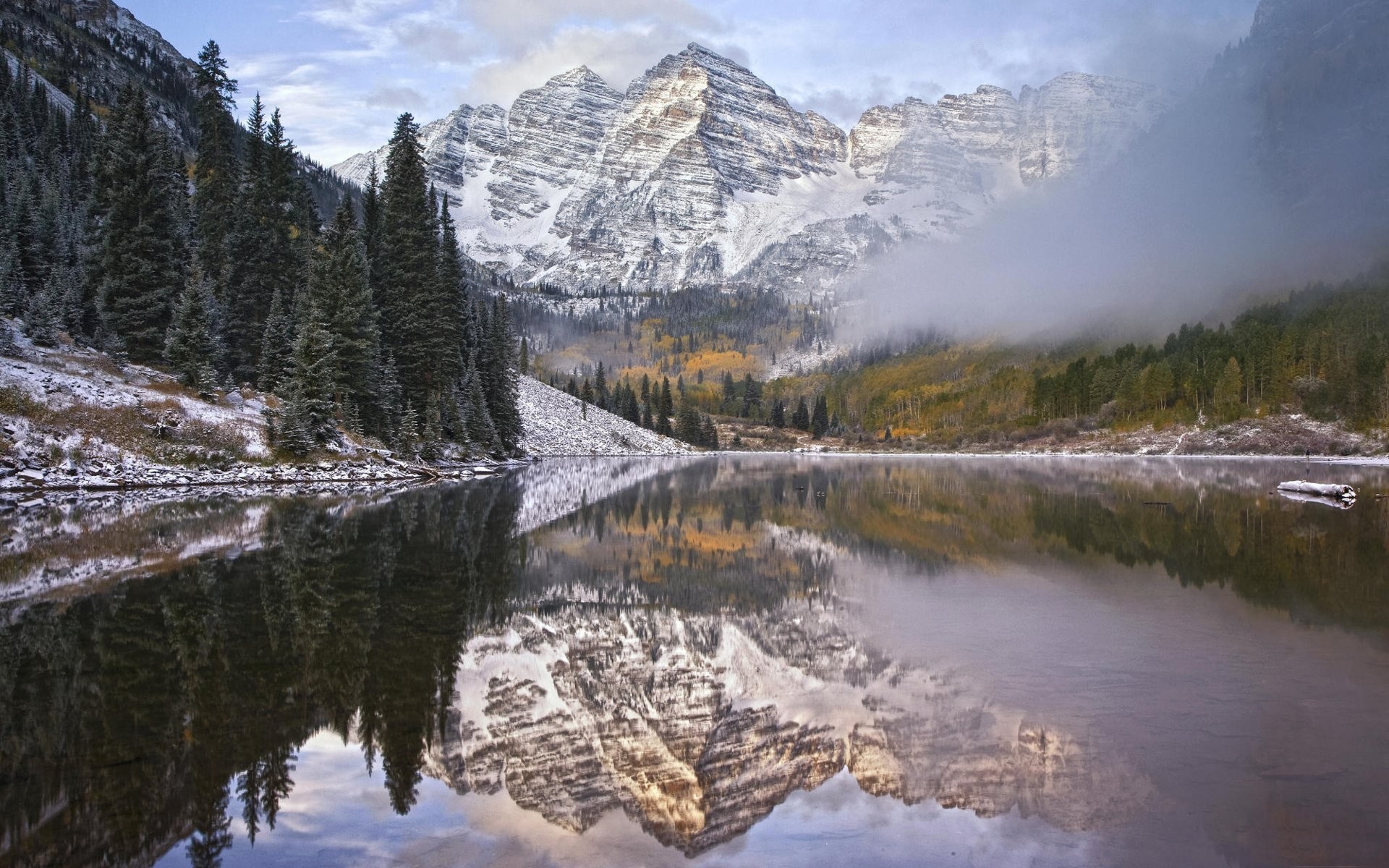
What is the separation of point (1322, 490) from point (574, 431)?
10172 centimetres

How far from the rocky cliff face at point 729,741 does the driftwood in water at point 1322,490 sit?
140 feet

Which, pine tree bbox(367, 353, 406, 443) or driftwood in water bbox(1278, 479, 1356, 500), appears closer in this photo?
driftwood in water bbox(1278, 479, 1356, 500)

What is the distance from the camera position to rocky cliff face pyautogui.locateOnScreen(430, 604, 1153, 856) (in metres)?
8.03

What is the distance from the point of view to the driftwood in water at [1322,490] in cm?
4328

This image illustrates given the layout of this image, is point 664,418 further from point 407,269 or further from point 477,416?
A: point 407,269

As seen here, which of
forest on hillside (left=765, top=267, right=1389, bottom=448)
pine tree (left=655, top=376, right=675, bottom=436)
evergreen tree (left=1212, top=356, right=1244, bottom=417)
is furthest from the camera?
pine tree (left=655, top=376, right=675, bottom=436)

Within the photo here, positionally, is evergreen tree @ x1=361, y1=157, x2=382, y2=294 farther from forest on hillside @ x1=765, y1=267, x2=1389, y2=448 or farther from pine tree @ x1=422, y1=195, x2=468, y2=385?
forest on hillside @ x1=765, y1=267, x2=1389, y2=448

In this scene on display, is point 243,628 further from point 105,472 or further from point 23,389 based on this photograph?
point 23,389

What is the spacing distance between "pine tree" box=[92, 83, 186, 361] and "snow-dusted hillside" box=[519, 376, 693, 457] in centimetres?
5421

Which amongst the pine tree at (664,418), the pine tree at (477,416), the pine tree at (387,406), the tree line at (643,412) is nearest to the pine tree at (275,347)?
the pine tree at (387,406)

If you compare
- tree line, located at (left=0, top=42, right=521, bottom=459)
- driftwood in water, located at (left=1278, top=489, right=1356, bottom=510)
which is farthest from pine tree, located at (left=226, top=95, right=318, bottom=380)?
driftwood in water, located at (left=1278, top=489, right=1356, bottom=510)

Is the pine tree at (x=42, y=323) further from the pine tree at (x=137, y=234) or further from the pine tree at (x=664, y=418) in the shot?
the pine tree at (x=664, y=418)

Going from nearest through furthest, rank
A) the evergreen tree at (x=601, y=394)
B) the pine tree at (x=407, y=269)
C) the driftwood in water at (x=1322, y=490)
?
the driftwood in water at (x=1322, y=490), the pine tree at (x=407, y=269), the evergreen tree at (x=601, y=394)

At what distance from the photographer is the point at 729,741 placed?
9.64m
